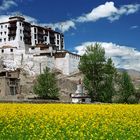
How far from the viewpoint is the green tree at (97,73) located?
81.7 meters

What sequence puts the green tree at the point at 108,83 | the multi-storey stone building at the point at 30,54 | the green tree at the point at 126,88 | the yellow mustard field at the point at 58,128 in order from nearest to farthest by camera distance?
1. the yellow mustard field at the point at 58,128
2. the green tree at the point at 108,83
3. the green tree at the point at 126,88
4. the multi-storey stone building at the point at 30,54

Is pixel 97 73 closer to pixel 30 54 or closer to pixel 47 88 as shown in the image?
pixel 47 88

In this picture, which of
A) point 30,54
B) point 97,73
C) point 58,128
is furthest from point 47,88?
point 58,128

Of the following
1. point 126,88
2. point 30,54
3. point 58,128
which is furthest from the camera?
point 30,54

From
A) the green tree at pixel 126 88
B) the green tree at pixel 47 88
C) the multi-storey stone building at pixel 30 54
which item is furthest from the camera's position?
the multi-storey stone building at pixel 30 54

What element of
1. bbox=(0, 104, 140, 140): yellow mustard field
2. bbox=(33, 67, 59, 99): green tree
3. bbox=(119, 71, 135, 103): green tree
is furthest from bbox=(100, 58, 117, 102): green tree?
bbox=(0, 104, 140, 140): yellow mustard field

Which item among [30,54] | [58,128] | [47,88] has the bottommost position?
[58,128]

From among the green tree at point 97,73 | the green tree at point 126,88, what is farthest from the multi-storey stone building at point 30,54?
the green tree at point 97,73

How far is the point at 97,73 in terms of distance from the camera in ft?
282

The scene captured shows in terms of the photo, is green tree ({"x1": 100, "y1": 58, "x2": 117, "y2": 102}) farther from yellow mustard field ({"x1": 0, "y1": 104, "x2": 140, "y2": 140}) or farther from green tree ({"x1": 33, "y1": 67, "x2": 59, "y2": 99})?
yellow mustard field ({"x1": 0, "y1": 104, "x2": 140, "y2": 140})

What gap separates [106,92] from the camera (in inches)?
3189

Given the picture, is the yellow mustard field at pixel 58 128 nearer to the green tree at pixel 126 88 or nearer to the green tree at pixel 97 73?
the green tree at pixel 97 73

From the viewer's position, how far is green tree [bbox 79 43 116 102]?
8169cm

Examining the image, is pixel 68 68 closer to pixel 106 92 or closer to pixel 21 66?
pixel 21 66
